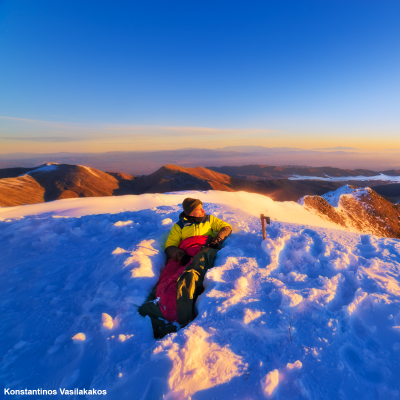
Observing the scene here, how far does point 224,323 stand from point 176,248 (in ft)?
5.80

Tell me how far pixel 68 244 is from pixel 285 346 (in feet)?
15.3

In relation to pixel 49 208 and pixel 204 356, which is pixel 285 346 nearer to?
pixel 204 356

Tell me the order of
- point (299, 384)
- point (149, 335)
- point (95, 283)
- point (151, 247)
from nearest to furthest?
1. point (299, 384)
2. point (149, 335)
3. point (95, 283)
4. point (151, 247)

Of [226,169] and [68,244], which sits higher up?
[68,244]

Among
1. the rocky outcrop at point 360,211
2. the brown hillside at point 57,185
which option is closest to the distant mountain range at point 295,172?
the brown hillside at point 57,185

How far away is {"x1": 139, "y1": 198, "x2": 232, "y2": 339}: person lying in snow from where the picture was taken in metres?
2.67

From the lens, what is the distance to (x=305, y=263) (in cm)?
339

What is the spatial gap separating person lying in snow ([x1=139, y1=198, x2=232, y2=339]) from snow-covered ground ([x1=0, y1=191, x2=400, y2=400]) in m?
0.18

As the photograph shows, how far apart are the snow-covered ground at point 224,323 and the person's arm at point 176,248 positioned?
0.99 ft

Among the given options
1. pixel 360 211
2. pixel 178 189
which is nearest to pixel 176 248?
pixel 360 211

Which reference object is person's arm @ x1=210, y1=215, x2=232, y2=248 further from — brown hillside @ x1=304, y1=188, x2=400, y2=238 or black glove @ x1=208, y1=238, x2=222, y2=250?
brown hillside @ x1=304, y1=188, x2=400, y2=238

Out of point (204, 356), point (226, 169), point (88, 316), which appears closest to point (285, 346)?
point (204, 356)

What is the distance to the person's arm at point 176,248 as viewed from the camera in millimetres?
3736

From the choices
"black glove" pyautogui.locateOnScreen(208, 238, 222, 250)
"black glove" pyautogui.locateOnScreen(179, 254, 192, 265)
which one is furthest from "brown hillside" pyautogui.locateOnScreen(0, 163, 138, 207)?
"black glove" pyautogui.locateOnScreen(208, 238, 222, 250)
